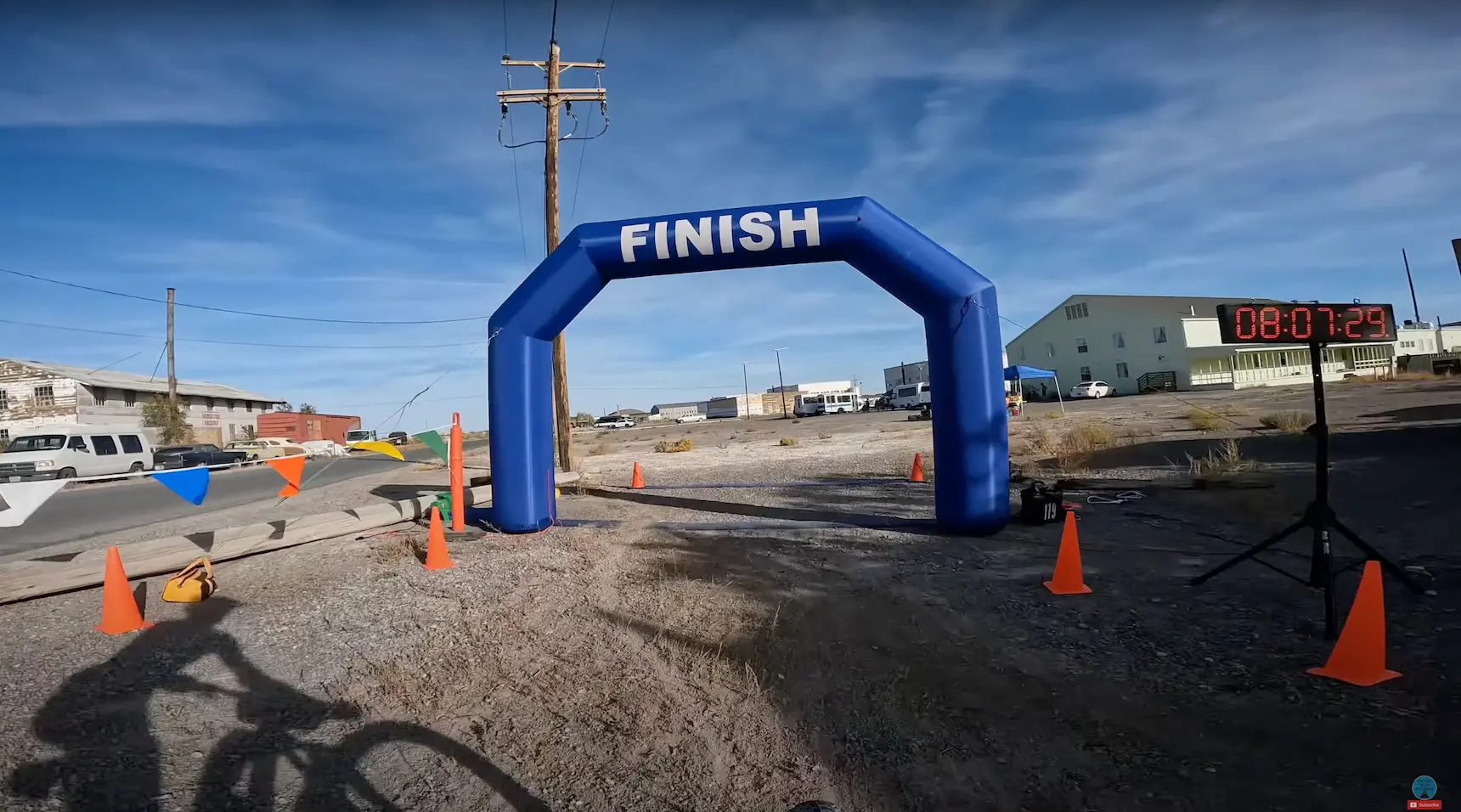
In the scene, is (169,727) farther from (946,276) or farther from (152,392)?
(152,392)

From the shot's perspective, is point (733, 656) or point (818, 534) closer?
point (733, 656)

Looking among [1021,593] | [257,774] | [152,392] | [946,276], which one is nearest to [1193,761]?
[1021,593]

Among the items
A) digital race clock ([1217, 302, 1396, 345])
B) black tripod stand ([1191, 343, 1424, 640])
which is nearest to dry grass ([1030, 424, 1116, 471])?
digital race clock ([1217, 302, 1396, 345])

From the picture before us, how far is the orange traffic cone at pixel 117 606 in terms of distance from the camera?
5312mm

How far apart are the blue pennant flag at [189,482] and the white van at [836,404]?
63.5 metres

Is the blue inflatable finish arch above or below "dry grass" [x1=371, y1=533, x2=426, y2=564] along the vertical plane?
above

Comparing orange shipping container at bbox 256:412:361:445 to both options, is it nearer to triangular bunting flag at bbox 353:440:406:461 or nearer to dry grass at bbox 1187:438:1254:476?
triangular bunting flag at bbox 353:440:406:461

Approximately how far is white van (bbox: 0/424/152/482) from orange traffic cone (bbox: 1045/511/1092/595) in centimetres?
2384

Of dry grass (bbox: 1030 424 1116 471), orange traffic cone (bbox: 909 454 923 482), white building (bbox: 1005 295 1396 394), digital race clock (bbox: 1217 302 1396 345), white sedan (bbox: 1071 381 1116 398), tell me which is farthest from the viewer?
white sedan (bbox: 1071 381 1116 398)

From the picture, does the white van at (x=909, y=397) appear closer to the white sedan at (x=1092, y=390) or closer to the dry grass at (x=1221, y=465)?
the white sedan at (x=1092, y=390)

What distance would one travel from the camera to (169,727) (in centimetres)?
379

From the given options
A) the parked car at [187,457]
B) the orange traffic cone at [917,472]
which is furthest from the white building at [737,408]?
the orange traffic cone at [917,472]

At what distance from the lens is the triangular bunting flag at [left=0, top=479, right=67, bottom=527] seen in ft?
17.8

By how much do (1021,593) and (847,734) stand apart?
252 cm
